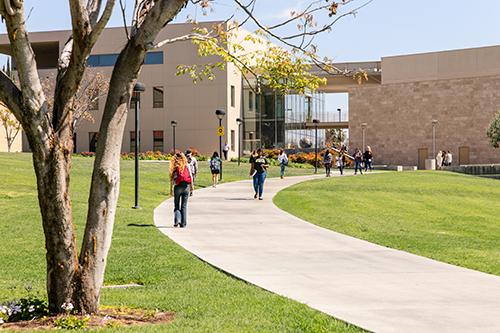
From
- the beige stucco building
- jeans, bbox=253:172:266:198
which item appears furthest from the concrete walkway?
the beige stucco building

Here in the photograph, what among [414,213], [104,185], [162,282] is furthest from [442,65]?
[104,185]

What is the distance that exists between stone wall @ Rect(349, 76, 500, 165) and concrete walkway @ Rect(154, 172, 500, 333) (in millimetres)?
54203

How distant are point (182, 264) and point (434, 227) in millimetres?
10053

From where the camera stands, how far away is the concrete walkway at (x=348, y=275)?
289 inches

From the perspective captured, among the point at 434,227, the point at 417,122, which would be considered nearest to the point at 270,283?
the point at 434,227

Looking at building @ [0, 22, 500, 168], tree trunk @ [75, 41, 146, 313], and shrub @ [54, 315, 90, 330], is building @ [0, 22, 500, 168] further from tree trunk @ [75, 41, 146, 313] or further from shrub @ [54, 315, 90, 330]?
shrub @ [54, 315, 90, 330]

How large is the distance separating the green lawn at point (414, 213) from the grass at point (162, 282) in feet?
14.6

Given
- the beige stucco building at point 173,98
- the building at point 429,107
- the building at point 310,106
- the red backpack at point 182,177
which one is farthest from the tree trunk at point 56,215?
the building at point 429,107

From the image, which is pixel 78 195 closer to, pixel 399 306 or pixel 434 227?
pixel 434 227

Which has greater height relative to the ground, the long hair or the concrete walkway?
the long hair

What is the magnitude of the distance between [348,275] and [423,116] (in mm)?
63166

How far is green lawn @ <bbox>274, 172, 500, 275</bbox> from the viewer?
14125mm

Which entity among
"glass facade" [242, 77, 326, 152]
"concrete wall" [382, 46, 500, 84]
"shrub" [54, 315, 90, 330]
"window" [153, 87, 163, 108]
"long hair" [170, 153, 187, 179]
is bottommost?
"shrub" [54, 315, 90, 330]

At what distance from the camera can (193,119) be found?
65.1 metres
